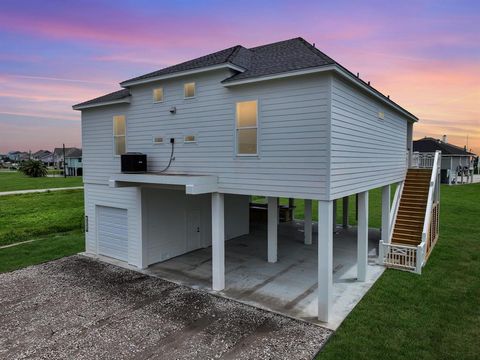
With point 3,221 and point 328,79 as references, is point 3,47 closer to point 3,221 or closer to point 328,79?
point 3,221

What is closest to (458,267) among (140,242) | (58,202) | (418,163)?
(418,163)

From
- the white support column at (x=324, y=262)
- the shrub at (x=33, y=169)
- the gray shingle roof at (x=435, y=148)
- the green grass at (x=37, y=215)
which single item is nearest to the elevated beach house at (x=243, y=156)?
the white support column at (x=324, y=262)

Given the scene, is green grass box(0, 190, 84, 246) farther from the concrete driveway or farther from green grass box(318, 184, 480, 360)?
green grass box(318, 184, 480, 360)

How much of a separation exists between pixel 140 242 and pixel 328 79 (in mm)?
9218

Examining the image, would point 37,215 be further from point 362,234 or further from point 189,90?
point 362,234

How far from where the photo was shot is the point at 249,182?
367 inches

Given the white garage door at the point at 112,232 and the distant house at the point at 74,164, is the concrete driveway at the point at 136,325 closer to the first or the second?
the white garage door at the point at 112,232

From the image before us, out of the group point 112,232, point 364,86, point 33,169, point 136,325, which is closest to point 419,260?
point 364,86

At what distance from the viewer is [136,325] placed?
8.10 meters

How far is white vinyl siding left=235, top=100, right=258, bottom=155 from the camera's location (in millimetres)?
9227

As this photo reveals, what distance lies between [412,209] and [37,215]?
26.6 m

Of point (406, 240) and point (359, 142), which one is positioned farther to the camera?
point (406, 240)

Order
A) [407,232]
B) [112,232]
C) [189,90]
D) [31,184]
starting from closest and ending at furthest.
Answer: [189,90], [112,232], [407,232], [31,184]

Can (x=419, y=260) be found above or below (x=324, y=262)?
below
